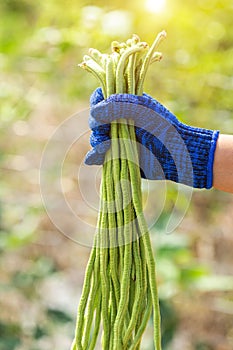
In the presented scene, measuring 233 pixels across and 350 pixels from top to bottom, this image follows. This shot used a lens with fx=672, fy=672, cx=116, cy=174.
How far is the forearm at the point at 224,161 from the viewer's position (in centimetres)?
106

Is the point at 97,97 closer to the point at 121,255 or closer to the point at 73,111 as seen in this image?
the point at 121,255

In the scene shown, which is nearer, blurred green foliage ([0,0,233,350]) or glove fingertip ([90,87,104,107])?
glove fingertip ([90,87,104,107])

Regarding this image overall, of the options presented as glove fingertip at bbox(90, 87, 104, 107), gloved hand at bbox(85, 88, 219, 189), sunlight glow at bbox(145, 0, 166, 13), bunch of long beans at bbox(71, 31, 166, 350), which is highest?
sunlight glow at bbox(145, 0, 166, 13)

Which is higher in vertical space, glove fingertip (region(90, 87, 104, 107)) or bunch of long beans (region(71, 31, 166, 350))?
glove fingertip (region(90, 87, 104, 107))

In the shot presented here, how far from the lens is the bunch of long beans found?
38.4 inches

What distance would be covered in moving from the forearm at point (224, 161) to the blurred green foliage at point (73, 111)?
3.01 feet

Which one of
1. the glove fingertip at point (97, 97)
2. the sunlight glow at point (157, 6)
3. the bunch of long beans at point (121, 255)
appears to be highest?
the sunlight glow at point (157, 6)

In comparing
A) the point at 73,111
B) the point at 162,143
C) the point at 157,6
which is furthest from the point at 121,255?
the point at 73,111

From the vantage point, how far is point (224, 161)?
1061mm

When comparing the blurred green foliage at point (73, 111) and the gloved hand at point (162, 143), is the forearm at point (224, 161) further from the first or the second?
the blurred green foliage at point (73, 111)

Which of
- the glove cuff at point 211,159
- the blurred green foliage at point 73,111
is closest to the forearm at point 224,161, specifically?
the glove cuff at point 211,159

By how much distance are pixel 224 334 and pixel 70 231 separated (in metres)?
0.72

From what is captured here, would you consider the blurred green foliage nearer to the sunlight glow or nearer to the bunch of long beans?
the sunlight glow

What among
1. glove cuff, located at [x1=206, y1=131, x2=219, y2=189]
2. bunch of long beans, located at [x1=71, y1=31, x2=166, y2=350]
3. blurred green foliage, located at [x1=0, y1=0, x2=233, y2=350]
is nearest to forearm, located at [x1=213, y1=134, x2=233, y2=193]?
glove cuff, located at [x1=206, y1=131, x2=219, y2=189]
